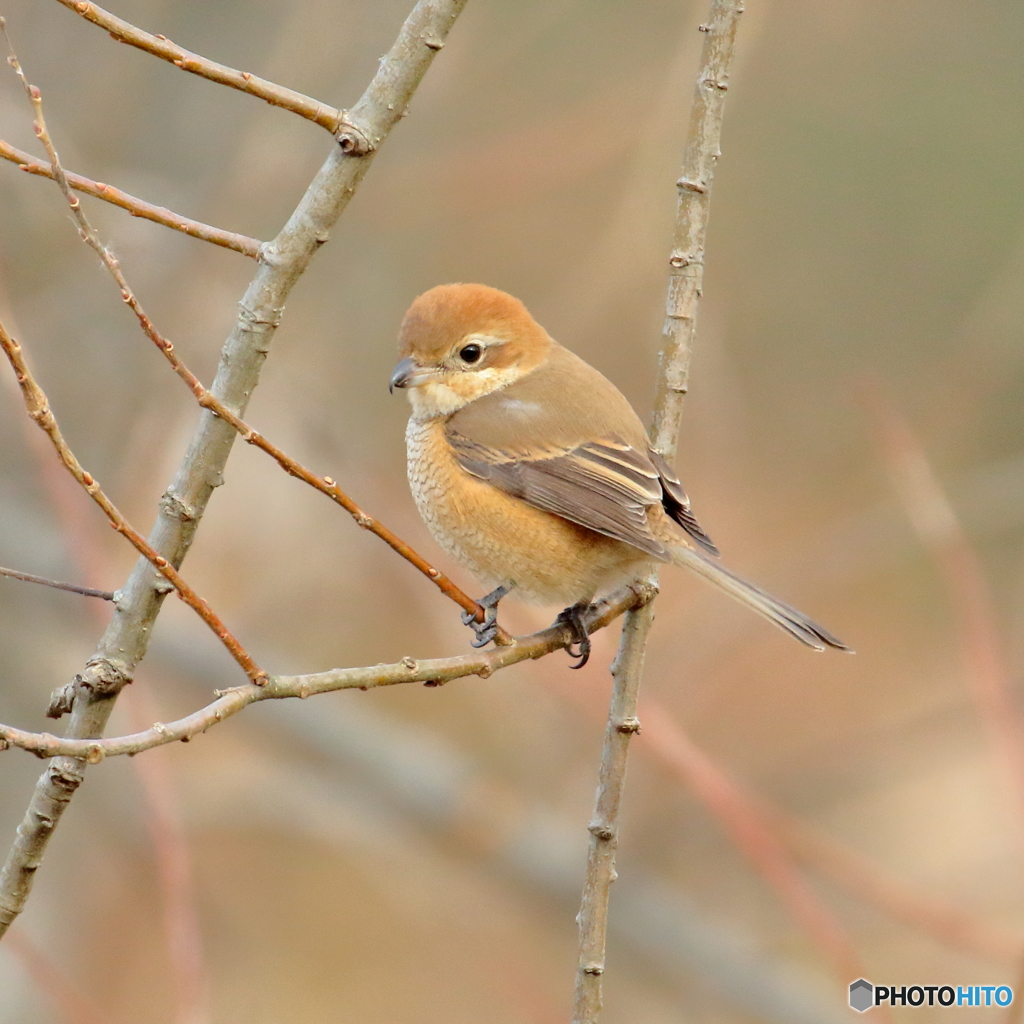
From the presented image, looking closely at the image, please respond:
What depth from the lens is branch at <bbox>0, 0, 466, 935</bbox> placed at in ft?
6.44

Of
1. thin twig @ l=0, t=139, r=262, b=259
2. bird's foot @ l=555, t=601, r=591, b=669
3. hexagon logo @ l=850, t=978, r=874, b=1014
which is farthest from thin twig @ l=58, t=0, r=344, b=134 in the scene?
hexagon logo @ l=850, t=978, r=874, b=1014

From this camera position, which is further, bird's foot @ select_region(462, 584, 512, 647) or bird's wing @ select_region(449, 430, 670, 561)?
bird's wing @ select_region(449, 430, 670, 561)

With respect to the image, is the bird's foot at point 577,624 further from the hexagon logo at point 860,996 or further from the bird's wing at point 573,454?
the hexagon logo at point 860,996

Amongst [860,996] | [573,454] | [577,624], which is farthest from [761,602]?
[860,996]

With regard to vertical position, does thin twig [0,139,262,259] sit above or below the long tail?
below

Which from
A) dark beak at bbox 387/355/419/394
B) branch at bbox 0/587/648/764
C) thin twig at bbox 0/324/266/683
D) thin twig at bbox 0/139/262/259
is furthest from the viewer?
dark beak at bbox 387/355/419/394

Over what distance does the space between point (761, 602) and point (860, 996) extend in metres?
1.07

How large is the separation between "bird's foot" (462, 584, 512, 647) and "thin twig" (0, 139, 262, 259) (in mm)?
796

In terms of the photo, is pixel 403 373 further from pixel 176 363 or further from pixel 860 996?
pixel 860 996

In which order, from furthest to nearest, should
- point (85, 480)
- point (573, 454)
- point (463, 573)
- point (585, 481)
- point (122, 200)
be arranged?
point (463, 573), point (573, 454), point (585, 481), point (122, 200), point (85, 480)

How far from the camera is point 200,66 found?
1.77 meters

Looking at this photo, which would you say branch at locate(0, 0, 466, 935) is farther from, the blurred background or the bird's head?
the bird's head

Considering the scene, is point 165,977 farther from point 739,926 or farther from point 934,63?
point 934,63

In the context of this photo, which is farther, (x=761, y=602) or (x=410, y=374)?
(x=410, y=374)
